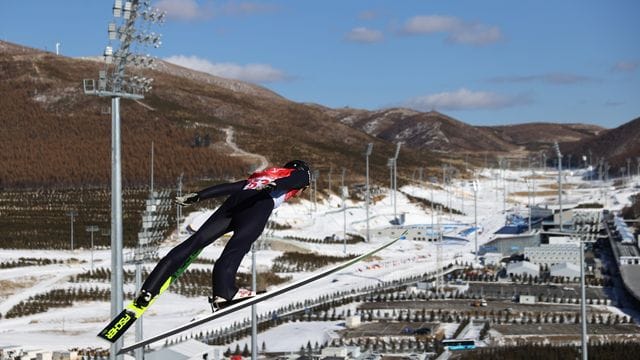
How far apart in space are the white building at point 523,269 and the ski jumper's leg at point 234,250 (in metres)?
60.1

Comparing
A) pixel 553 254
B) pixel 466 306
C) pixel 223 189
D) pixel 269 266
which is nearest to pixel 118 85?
pixel 223 189

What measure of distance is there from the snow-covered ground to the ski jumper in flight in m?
0.66

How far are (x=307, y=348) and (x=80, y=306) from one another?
666 inches

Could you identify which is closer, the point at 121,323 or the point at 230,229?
the point at 121,323

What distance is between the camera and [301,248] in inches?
3041

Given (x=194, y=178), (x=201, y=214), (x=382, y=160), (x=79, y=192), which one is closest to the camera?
(x=201, y=214)

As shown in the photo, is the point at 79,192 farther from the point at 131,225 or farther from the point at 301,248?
the point at 301,248

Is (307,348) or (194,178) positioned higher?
(194,178)

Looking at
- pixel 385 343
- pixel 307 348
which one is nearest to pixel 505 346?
pixel 385 343

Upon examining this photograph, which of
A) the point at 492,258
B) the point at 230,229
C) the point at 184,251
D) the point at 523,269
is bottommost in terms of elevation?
the point at 523,269

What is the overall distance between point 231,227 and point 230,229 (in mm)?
57

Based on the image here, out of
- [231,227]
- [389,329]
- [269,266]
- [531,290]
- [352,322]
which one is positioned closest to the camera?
[231,227]

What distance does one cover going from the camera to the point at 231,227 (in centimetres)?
785

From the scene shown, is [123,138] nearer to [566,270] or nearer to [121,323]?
[566,270]
